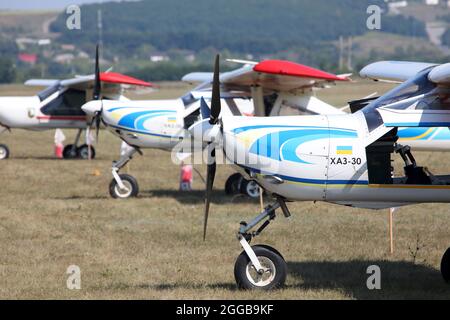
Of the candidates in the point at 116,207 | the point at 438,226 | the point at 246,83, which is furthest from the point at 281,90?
the point at 438,226

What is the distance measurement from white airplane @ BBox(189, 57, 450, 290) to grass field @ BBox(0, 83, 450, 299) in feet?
2.80

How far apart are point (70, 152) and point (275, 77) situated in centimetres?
1158

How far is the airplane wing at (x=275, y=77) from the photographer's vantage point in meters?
15.2

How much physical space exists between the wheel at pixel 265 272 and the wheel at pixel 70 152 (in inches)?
722

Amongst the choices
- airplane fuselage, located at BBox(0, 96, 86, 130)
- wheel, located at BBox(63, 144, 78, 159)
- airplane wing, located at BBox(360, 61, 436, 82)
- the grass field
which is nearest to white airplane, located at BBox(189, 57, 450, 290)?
the grass field

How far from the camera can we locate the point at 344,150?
28.9ft

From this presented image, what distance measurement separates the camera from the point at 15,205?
644 inches

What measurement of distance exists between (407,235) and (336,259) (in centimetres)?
209

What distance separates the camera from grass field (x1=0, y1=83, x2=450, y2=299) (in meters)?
9.52

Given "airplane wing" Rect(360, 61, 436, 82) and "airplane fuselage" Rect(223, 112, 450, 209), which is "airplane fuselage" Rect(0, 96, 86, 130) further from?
"airplane fuselage" Rect(223, 112, 450, 209)

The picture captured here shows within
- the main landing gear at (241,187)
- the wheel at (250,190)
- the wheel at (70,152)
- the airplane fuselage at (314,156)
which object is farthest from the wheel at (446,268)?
the wheel at (70,152)

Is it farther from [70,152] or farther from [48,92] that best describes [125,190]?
[48,92]

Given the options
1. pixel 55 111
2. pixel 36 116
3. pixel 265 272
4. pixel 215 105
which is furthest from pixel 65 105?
pixel 265 272

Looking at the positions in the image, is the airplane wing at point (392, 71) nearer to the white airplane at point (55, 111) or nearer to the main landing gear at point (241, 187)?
the main landing gear at point (241, 187)
